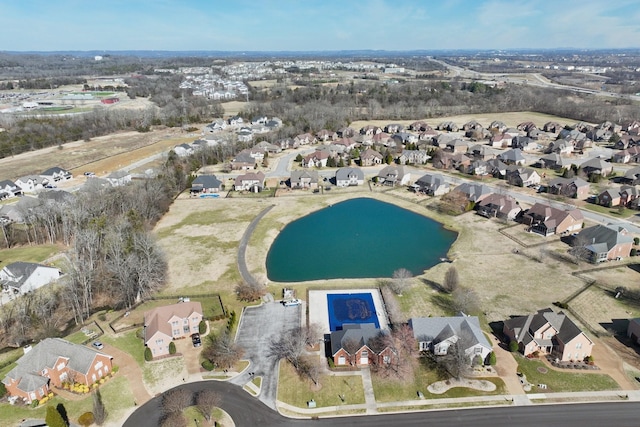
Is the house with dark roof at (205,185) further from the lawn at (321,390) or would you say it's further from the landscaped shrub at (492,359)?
the landscaped shrub at (492,359)

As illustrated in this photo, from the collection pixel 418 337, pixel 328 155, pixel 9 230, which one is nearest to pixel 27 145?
pixel 9 230

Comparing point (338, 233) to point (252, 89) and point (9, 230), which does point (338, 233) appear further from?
point (252, 89)

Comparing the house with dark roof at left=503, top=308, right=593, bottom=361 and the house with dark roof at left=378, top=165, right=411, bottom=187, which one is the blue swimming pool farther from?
the house with dark roof at left=378, top=165, right=411, bottom=187

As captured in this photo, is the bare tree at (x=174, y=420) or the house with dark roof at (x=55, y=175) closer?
the bare tree at (x=174, y=420)

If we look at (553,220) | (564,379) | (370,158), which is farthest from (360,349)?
(370,158)

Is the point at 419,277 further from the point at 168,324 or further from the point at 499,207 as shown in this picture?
the point at 168,324

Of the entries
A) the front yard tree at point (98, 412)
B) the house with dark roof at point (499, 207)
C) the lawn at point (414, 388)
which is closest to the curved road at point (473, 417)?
the lawn at point (414, 388)

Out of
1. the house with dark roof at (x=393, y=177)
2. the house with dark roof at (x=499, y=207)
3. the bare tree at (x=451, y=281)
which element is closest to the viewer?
the bare tree at (x=451, y=281)
